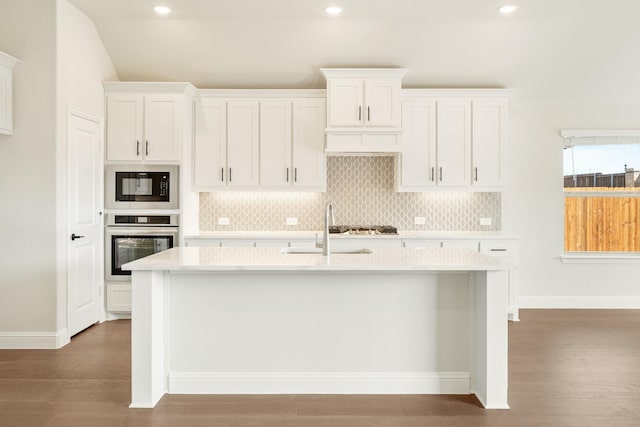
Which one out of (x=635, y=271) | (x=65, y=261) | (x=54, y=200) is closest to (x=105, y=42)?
(x=54, y=200)

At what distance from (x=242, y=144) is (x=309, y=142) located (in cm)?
72

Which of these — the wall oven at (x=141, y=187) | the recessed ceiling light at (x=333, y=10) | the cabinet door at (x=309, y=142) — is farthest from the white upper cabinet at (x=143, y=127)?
the recessed ceiling light at (x=333, y=10)

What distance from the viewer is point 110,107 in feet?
17.2

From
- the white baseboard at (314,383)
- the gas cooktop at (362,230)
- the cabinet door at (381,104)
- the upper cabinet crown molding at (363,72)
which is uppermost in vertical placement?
the upper cabinet crown molding at (363,72)

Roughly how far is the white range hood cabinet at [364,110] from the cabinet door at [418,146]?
25cm

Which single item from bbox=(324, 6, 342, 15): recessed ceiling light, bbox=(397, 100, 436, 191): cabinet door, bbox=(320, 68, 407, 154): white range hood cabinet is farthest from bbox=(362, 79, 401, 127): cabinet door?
bbox=(324, 6, 342, 15): recessed ceiling light

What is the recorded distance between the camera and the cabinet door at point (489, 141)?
218 inches

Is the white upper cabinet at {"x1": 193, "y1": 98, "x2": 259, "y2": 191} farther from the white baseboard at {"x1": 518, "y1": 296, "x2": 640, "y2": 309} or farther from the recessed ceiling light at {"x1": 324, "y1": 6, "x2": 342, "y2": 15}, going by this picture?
the white baseboard at {"x1": 518, "y1": 296, "x2": 640, "y2": 309}

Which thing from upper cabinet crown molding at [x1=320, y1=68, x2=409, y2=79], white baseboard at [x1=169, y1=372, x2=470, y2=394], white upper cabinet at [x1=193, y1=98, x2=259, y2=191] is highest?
upper cabinet crown molding at [x1=320, y1=68, x2=409, y2=79]

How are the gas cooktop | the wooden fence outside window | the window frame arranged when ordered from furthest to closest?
the wooden fence outside window, the window frame, the gas cooktop

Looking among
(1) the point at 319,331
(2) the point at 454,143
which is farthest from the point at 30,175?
(2) the point at 454,143

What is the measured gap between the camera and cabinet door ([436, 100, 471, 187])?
5.55 meters

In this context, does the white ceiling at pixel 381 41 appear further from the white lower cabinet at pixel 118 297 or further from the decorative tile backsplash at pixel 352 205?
the white lower cabinet at pixel 118 297

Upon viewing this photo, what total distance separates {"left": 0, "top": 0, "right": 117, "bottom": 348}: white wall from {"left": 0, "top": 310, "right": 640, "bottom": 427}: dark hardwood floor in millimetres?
348
